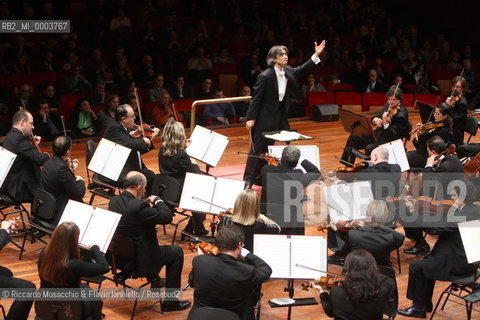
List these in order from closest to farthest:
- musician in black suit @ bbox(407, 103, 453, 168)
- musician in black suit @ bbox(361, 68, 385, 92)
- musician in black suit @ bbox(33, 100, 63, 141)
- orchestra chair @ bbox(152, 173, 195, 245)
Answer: orchestra chair @ bbox(152, 173, 195, 245) → musician in black suit @ bbox(407, 103, 453, 168) → musician in black suit @ bbox(33, 100, 63, 141) → musician in black suit @ bbox(361, 68, 385, 92)

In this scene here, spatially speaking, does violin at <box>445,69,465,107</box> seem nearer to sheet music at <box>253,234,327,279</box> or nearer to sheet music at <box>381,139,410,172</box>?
sheet music at <box>381,139,410,172</box>

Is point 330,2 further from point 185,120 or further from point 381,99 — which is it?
point 185,120

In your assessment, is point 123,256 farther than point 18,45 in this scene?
No

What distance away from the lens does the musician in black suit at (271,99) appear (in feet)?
27.8

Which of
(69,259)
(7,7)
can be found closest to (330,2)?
(7,7)

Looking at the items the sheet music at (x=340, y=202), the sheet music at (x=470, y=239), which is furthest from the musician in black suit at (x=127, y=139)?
the sheet music at (x=470, y=239)

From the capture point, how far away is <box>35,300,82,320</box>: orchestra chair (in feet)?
16.5

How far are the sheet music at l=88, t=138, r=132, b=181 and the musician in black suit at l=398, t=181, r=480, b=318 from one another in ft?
10.3

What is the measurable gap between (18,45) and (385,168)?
7409 mm

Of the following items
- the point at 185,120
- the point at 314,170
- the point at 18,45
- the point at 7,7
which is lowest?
the point at 314,170

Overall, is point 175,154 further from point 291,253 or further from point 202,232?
point 291,253

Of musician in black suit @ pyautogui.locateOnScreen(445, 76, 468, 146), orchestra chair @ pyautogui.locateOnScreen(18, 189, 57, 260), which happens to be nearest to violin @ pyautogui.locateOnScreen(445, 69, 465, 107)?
musician in black suit @ pyautogui.locateOnScreen(445, 76, 468, 146)

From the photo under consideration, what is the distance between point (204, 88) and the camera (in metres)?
12.6

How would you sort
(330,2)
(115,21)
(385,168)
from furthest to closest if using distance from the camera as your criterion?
(330,2) → (115,21) → (385,168)
